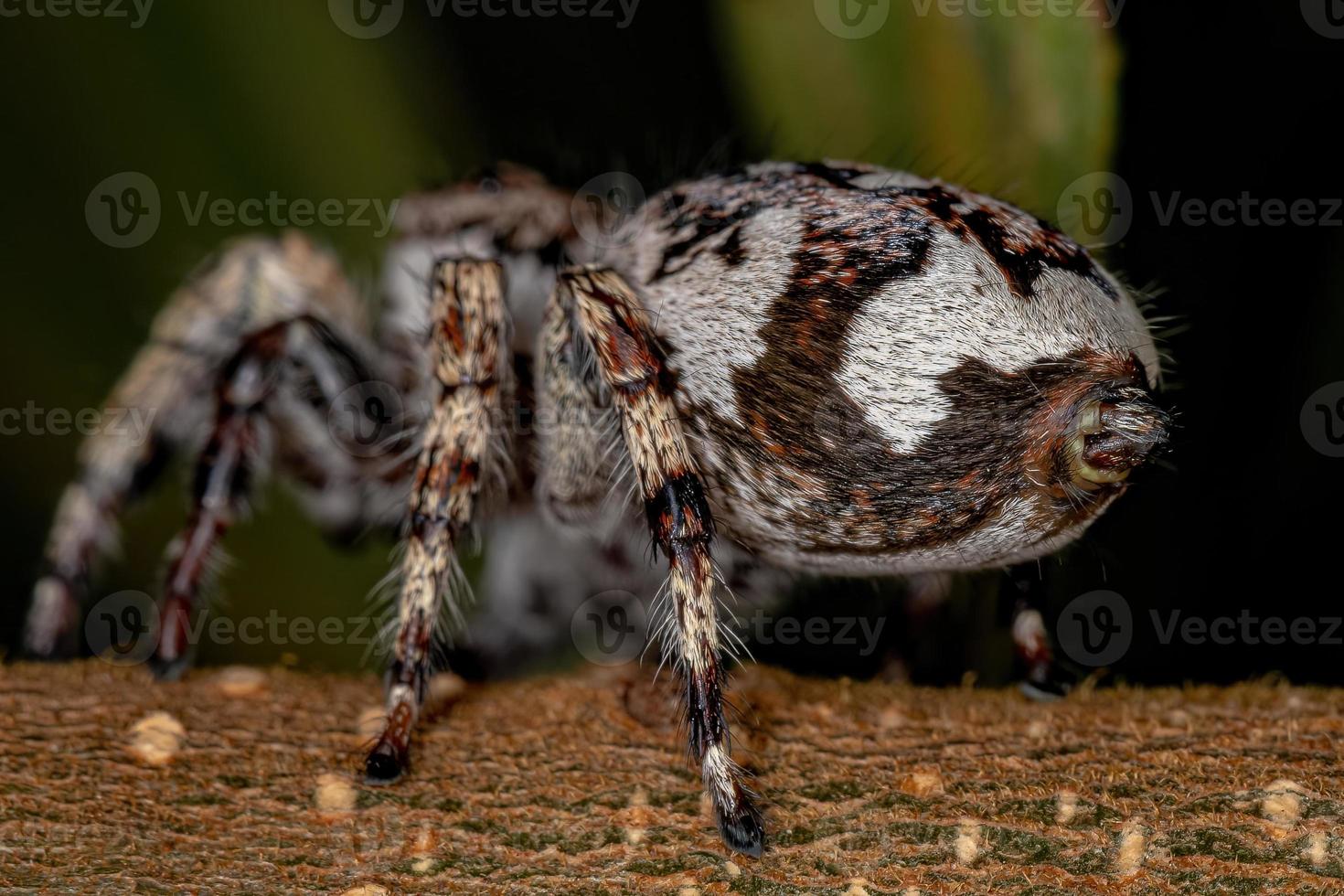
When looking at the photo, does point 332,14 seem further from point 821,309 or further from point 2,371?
point 821,309

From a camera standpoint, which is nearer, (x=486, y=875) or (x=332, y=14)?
(x=486, y=875)

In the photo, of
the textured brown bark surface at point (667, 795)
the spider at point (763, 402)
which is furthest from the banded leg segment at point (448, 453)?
the textured brown bark surface at point (667, 795)

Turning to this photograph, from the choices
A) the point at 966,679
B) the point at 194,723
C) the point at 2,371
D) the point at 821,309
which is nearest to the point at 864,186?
the point at 821,309

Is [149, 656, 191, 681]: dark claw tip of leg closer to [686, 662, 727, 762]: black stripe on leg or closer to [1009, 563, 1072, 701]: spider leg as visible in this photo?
[686, 662, 727, 762]: black stripe on leg

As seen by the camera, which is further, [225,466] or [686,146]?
[686,146]

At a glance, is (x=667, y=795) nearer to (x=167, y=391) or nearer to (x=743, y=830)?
(x=743, y=830)

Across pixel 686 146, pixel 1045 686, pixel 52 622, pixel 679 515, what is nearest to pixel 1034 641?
pixel 1045 686

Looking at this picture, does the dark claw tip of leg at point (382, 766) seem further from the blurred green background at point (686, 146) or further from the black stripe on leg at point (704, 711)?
the blurred green background at point (686, 146)
